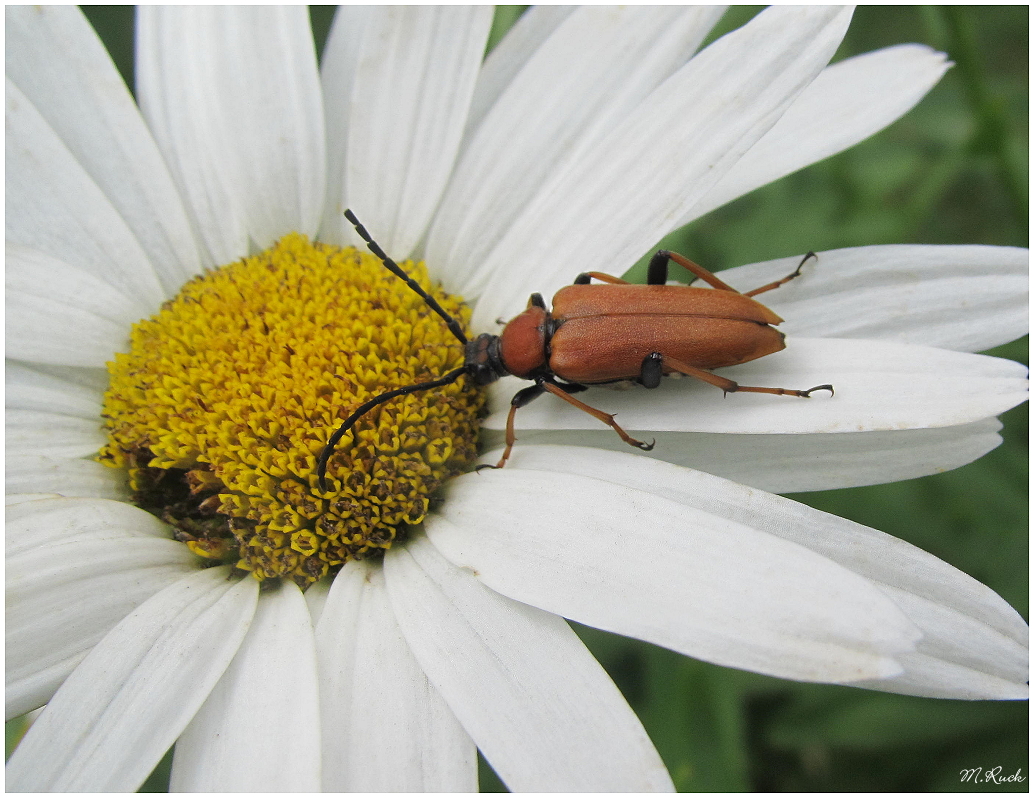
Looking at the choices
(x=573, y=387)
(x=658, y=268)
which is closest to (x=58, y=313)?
(x=573, y=387)

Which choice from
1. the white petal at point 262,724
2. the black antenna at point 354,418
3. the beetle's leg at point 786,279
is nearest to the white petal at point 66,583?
the white petal at point 262,724

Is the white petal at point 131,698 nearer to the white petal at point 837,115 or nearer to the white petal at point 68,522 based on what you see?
the white petal at point 68,522

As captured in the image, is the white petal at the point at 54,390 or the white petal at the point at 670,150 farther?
the white petal at the point at 54,390

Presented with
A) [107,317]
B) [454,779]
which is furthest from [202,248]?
[454,779]

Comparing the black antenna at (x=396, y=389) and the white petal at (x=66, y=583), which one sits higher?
the black antenna at (x=396, y=389)

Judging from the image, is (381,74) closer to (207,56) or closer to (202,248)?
(207,56)

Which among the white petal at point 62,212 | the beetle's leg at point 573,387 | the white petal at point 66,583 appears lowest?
the white petal at point 66,583
